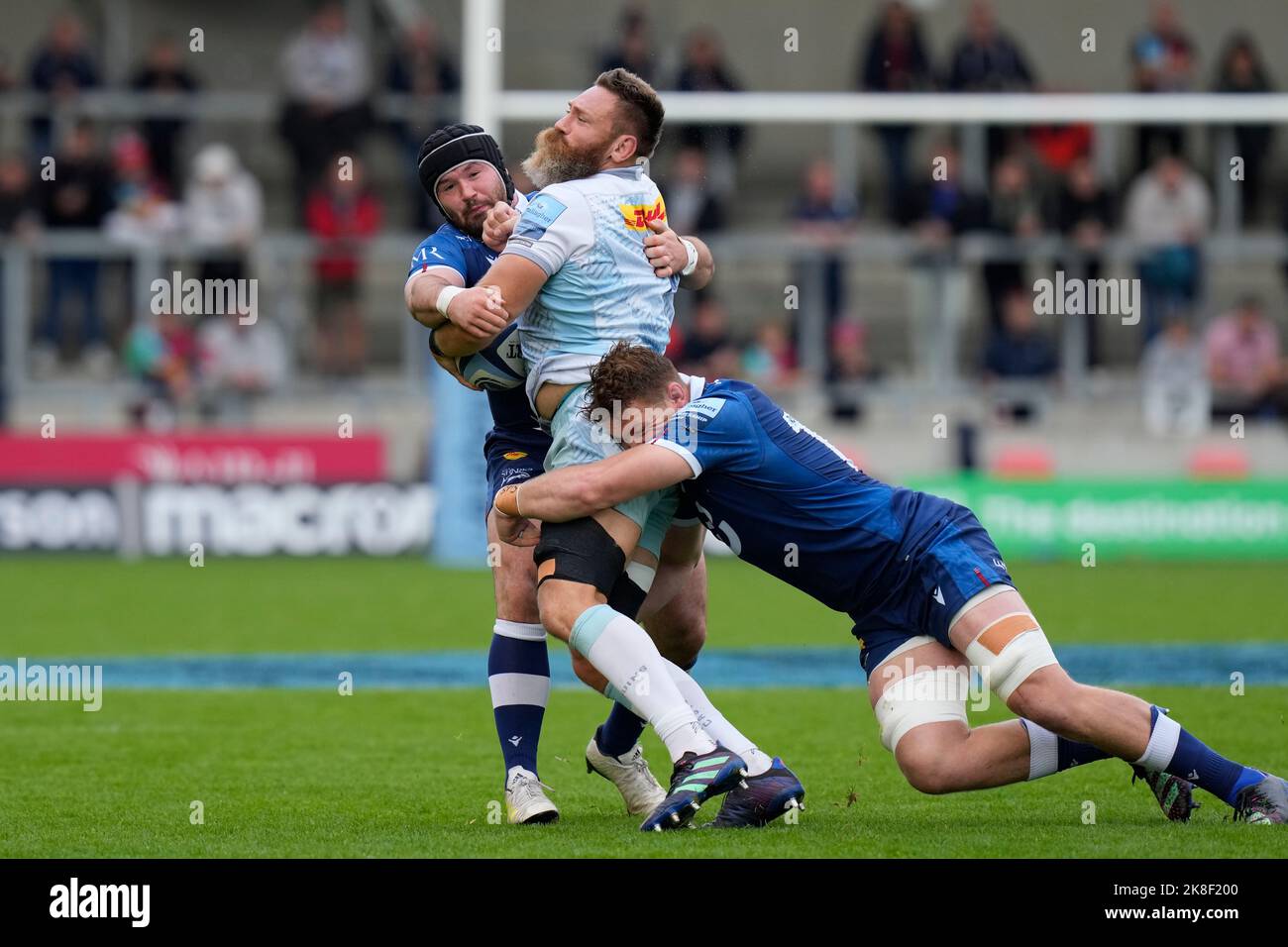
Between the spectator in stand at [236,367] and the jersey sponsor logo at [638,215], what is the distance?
1343 cm

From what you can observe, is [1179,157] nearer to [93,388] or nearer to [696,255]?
[93,388]

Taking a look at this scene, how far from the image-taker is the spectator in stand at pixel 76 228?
1952cm

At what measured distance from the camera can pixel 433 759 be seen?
748cm

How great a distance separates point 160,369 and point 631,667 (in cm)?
1404

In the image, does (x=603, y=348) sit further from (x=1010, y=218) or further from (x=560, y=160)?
(x=1010, y=218)

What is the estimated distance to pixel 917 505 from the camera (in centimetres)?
591

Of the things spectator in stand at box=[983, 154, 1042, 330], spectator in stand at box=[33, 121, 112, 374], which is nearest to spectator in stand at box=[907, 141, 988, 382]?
spectator in stand at box=[983, 154, 1042, 330]

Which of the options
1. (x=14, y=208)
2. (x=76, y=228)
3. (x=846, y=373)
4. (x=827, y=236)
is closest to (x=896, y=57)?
(x=827, y=236)

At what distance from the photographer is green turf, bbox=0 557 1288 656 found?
11.7 m

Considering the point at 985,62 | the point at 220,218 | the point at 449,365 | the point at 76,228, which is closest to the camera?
the point at 449,365

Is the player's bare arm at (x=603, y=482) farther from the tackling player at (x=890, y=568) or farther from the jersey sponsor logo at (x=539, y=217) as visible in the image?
the jersey sponsor logo at (x=539, y=217)

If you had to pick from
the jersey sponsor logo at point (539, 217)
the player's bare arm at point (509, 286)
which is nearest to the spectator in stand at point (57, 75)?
the jersey sponsor logo at point (539, 217)
